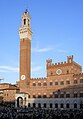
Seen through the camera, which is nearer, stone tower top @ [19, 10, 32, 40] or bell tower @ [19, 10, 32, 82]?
bell tower @ [19, 10, 32, 82]

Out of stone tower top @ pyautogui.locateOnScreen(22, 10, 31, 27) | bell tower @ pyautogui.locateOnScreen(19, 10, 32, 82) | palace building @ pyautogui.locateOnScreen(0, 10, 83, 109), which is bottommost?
palace building @ pyautogui.locateOnScreen(0, 10, 83, 109)

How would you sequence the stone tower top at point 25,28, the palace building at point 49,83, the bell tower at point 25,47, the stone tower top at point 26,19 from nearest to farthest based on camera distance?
1. the palace building at point 49,83
2. the bell tower at point 25,47
3. the stone tower top at point 25,28
4. the stone tower top at point 26,19

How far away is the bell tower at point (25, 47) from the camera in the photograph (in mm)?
67562

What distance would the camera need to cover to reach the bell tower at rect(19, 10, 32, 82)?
222 feet

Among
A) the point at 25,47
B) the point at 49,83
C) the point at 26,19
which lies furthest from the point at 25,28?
the point at 49,83


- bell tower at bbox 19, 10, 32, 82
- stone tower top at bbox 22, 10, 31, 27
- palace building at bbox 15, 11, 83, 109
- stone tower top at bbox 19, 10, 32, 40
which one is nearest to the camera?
palace building at bbox 15, 11, 83, 109

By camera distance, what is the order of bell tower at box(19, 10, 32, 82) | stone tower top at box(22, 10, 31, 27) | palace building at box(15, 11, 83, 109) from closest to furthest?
1. palace building at box(15, 11, 83, 109)
2. bell tower at box(19, 10, 32, 82)
3. stone tower top at box(22, 10, 31, 27)

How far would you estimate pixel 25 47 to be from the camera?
68.7 metres

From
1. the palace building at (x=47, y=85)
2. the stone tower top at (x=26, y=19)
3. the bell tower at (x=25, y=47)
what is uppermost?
the stone tower top at (x=26, y=19)

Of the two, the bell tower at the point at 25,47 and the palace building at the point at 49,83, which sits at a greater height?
the bell tower at the point at 25,47

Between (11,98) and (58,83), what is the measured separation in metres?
15.5

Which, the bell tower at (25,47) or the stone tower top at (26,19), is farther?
the stone tower top at (26,19)

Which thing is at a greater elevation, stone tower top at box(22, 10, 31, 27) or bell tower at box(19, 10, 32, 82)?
stone tower top at box(22, 10, 31, 27)

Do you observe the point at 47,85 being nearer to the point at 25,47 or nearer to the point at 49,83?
the point at 49,83
